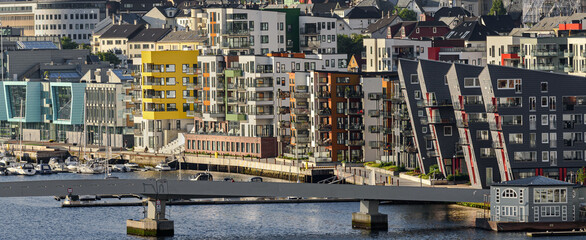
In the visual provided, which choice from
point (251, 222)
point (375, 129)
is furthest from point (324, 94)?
point (251, 222)

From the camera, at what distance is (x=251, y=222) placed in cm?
10438

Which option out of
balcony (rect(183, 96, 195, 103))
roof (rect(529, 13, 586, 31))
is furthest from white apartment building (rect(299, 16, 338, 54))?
roof (rect(529, 13, 586, 31))

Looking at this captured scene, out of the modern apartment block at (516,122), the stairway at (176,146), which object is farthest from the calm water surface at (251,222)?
the stairway at (176,146)

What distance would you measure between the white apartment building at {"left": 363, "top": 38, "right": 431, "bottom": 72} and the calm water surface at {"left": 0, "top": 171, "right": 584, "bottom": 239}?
158 ft

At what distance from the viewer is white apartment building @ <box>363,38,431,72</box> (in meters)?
162

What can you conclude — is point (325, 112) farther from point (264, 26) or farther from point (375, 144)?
point (264, 26)

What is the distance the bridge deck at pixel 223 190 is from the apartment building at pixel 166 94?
204 feet

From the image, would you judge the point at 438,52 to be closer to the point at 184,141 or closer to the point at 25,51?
the point at 184,141

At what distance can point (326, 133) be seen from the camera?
135 m

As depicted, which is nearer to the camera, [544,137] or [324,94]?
[544,137]

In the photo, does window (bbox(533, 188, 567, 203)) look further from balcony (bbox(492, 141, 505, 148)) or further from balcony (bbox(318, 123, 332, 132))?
balcony (bbox(318, 123, 332, 132))

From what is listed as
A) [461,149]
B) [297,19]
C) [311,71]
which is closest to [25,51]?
[297,19]

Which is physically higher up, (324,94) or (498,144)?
(324,94)

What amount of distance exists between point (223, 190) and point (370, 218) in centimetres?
821
